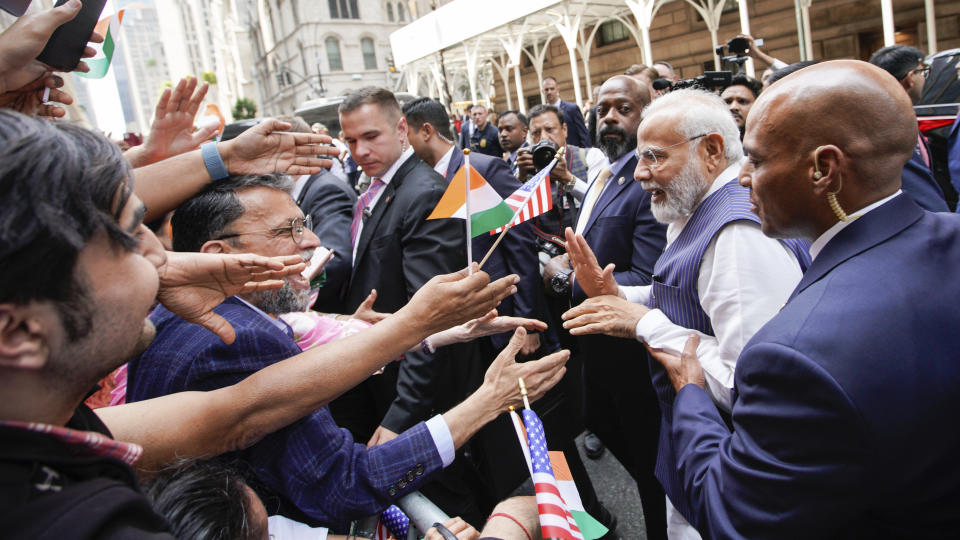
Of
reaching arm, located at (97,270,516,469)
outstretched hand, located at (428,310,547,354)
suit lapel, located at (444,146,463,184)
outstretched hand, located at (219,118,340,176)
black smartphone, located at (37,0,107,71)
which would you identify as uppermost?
black smartphone, located at (37,0,107,71)

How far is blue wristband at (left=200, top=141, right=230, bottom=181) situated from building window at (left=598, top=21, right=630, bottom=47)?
64.4ft

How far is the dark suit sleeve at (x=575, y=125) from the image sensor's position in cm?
817

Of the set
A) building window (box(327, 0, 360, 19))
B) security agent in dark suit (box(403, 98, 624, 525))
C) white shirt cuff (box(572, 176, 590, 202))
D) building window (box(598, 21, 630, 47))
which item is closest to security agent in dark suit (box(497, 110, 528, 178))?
security agent in dark suit (box(403, 98, 624, 525))

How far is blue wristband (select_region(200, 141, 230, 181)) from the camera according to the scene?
1867 mm

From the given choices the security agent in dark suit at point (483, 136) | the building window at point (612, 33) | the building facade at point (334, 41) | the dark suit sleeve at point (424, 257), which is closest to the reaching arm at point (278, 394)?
the dark suit sleeve at point (424, 257)

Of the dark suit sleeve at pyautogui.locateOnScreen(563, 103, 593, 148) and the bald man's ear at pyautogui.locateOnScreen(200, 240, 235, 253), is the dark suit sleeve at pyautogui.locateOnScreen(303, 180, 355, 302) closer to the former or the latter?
the bald man's ear at pyautogui.locateOnScreen(200, 240, 235, 253)

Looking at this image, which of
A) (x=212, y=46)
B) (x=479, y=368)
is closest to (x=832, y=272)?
(x=479, y=368)

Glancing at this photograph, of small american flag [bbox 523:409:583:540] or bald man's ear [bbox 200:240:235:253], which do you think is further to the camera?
bald man's ear [bbox 200:240:235:253]

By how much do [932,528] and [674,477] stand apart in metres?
0.85

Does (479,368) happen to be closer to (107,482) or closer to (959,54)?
(107,482)

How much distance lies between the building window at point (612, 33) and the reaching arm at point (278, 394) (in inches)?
781

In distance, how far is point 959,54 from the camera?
462 cm

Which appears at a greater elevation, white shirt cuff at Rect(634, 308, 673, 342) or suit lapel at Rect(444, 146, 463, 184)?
suit lapel at Rect(444, 146, 463, 184)

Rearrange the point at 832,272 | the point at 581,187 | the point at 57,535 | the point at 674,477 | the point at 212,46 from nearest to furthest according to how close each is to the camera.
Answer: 1. the point at 57,535
2. the point at 832,272
3. the point at 674,477
4. the point at 581,187
5. the point at 212,46
